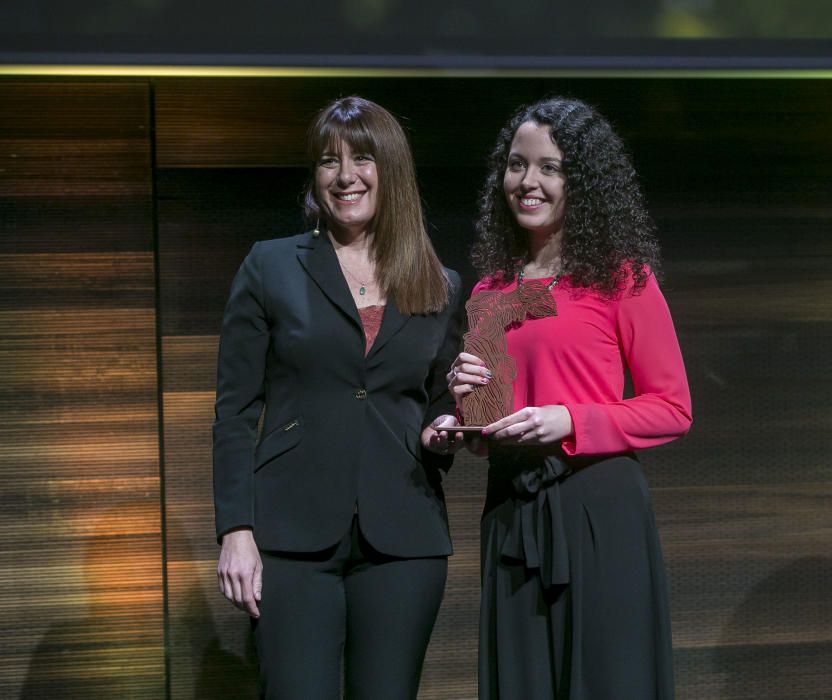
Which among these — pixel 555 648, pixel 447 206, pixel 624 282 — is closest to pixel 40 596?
pixel 447 206

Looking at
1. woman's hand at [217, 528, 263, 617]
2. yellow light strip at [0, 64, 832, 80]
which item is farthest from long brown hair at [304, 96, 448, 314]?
yellow light strip at [0, 64, 832, 80]

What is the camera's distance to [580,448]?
2018 millimetres

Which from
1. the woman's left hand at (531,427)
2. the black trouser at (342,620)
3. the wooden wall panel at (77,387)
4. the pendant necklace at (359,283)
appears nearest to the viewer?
the woman's left hand at (531,427)

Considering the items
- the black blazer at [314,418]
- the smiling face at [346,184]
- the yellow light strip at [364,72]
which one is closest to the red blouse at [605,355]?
the black blazer at [314,418]

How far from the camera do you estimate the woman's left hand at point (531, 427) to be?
199 cm

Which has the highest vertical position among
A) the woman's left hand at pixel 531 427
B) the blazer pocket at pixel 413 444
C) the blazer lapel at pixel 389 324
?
the blazer lapel at pixel 389 324

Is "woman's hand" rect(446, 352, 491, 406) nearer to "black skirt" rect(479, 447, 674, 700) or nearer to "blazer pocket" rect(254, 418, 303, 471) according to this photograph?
"black skirt" rect(479, 447, 674, 700)

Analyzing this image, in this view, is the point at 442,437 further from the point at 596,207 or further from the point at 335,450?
the point at 596,207

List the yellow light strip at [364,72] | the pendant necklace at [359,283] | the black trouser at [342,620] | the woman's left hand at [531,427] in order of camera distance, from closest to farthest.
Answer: the woman's left hand at [531,427] < the black trouser at [342,620] < the pendant necklace at [359,283] < the yellow light strip at [364,72]

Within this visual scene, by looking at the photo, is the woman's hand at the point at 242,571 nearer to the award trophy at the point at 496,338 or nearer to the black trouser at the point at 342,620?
the black trouser at the point at 342,620

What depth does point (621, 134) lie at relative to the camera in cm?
341

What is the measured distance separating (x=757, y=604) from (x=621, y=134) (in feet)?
4.98

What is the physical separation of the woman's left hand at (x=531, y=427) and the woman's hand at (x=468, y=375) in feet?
0.28

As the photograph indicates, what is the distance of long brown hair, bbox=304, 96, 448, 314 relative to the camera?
85.9 inches
